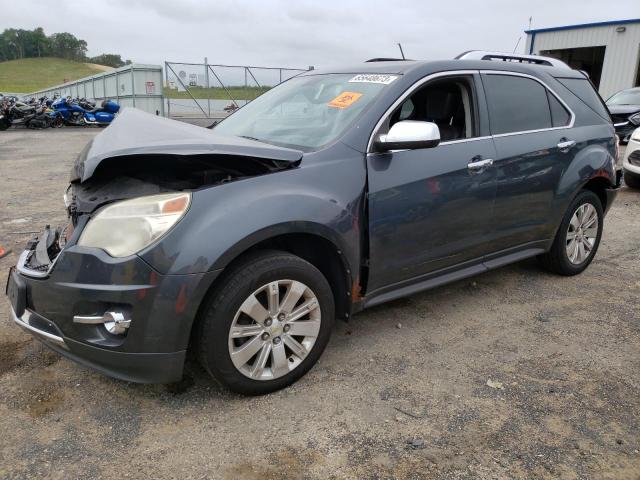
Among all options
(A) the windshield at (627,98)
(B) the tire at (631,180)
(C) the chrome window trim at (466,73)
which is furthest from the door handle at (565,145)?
(A) the windshield at (627,98)

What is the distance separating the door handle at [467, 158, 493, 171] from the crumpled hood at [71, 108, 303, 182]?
1.22 m

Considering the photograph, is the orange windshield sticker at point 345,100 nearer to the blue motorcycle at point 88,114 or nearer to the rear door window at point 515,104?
the rear door window at point 515,104

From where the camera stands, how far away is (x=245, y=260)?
2600 millimetres

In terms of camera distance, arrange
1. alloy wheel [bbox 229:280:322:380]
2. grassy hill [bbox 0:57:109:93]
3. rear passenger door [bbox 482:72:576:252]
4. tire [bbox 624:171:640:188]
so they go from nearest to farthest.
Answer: alloy wheel [bbox 229:280:322:380] → rear passenger door [bbox 482:72:576:252] → tire [bbox 624:171:640:188] → grassy hill [bbox 0:57:109:93]

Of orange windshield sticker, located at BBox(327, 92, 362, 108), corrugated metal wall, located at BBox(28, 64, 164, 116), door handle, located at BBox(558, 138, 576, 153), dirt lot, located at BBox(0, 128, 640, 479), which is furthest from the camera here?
corrugated metal wall, located at BBox(28, 64, 164, 116)

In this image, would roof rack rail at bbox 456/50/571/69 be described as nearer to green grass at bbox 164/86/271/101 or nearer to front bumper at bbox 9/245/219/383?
front bumper at bbox 9/245/219/383

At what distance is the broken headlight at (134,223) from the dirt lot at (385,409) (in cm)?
87

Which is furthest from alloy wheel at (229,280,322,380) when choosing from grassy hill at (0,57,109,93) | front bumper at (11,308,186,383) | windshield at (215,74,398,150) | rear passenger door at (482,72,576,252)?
grassy hill at (0,57,109,93)

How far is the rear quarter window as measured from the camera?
434 centimetres

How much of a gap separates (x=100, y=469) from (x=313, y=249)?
57.7 inches

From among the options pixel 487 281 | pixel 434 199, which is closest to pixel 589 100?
pixel 487 281

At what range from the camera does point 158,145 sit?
2559mm

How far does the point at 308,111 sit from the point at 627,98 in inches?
559

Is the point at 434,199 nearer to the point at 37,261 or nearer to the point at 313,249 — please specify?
the point at 313,249
